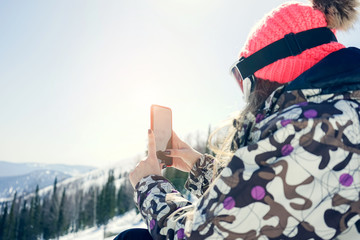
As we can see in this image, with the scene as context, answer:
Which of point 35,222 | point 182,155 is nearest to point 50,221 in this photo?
point 35,222

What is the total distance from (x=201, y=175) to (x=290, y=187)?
1.39 metres

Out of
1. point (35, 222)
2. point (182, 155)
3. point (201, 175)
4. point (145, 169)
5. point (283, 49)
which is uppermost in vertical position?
point (283, 49)

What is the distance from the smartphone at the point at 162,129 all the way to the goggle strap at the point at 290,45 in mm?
1109

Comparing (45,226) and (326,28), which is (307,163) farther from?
(45,226)

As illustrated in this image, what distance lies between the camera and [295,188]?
96 cm

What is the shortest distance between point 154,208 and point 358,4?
162 centimetres

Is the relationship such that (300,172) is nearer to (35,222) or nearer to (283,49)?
(283,49)

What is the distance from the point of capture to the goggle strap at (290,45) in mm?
1290

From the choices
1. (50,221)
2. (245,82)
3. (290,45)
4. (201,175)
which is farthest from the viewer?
(50,221)

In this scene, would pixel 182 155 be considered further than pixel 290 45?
Yes

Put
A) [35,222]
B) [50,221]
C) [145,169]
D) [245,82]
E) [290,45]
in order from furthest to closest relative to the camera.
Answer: [50,221] → [35,222] → [145,169] → [245,82] → [290,45]

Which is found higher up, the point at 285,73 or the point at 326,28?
the point at 326,28

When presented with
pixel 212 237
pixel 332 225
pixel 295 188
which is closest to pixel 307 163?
pixel 295 188

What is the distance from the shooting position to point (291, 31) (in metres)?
1.33
